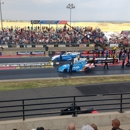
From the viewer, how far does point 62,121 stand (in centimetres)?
855

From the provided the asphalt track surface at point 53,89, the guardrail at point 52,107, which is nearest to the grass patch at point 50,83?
the asphalt track surface at point 53,89

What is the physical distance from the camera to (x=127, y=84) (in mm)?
17812

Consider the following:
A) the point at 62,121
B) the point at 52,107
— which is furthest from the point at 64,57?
the point at 62,121

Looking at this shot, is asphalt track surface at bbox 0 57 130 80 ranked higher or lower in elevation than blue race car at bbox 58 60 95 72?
lower

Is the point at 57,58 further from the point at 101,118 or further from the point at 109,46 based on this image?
the point at 101,118

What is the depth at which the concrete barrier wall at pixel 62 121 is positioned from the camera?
8.23 m

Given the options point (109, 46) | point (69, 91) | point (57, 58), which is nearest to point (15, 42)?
point (57, 58)

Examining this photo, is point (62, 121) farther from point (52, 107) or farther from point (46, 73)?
point (46, 73)

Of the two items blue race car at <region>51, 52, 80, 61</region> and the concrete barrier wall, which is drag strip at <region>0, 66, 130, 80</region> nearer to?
A: blue race car at <region>51, 52, 80, 61</region>

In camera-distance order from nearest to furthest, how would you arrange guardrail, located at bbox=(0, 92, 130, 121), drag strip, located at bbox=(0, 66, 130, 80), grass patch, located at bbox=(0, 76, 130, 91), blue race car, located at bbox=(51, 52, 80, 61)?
guardrail, located at bbox=(0, 92, 130, 121)
grass patch, located at bbox=(0, 76, 130, 91)
drag strip, located at bbox=(0, 66, 130, 80)
blue race car, located at bbox=(51, 52, 80, 61)

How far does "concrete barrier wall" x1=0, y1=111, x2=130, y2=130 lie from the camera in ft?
27.0

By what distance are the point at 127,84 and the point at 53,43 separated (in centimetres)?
2541

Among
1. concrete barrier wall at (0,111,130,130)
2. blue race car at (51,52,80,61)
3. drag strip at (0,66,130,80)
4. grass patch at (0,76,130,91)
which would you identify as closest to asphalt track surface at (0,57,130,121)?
drag strip at (0,66,130,80)

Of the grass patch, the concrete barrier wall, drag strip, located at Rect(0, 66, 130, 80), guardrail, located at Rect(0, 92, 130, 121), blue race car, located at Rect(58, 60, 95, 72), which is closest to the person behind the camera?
the concrete barrier wall
